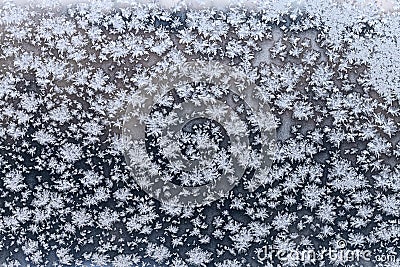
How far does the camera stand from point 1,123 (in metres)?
1.03

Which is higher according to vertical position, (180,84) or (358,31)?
(358,31)

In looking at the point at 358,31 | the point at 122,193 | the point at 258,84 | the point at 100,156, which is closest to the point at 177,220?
the point at 122,193

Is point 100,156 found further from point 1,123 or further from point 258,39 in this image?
point 258,39

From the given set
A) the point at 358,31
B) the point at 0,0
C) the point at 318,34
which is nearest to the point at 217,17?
the point at 318,34

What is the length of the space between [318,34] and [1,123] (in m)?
0.90

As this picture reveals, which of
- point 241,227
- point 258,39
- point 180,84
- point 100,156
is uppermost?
point 258,39

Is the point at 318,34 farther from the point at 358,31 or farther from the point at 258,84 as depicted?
the point at 258,84

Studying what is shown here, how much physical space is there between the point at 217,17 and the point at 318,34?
0.28 metres

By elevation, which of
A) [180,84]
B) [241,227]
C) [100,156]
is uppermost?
[180,84]

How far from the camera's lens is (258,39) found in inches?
41.0

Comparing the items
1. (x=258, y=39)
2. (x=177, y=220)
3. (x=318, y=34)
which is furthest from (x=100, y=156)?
(x=318, y=34)

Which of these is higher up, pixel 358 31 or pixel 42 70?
pixel 358 31

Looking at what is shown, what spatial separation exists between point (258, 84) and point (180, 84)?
21 centimetres

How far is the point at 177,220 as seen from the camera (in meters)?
1.02
